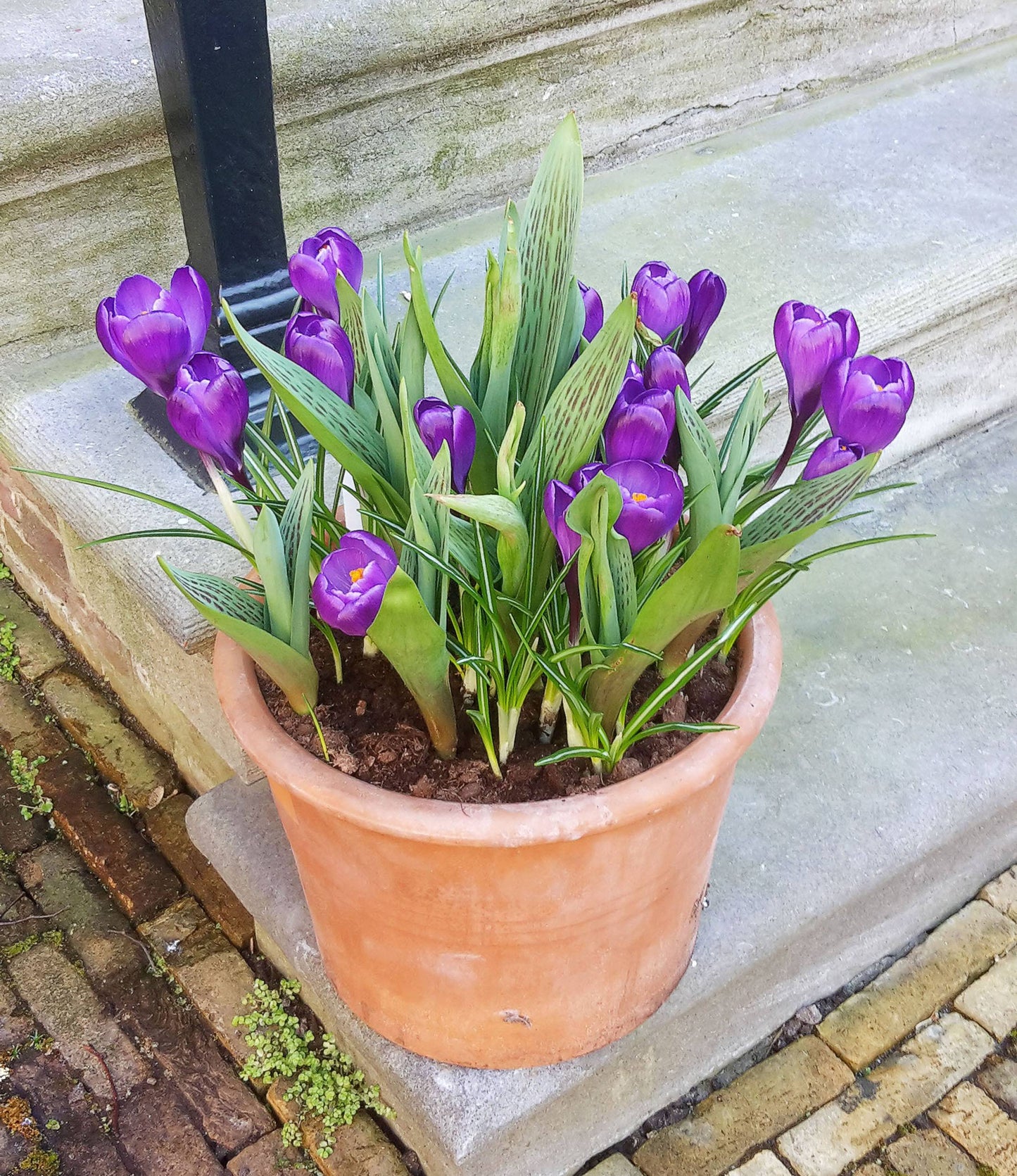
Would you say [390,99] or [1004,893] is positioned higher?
[390,99]

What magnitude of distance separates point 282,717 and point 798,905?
2.14ft

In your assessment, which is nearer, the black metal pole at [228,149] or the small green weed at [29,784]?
the black metal pole at [228,149]

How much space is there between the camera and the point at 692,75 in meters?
2.18

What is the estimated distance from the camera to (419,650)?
85 cm

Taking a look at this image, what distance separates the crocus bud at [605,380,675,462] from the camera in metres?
0.79

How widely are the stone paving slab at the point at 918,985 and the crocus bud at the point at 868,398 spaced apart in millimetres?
881

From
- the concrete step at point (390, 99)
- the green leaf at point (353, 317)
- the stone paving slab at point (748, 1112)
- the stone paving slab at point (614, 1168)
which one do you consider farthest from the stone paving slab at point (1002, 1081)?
the concrete step at point (390, 99)

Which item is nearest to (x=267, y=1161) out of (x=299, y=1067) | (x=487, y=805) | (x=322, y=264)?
(x=299, y=1067)

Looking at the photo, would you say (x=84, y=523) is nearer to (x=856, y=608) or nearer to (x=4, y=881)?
(x=4, y=881)

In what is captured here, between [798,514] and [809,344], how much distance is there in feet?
0.42

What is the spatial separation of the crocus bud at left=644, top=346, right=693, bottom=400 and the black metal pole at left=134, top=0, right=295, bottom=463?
0.65 meters

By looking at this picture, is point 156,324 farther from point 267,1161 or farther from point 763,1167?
point 763,1167

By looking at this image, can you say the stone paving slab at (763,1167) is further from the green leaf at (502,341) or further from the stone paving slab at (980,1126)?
the green leaf at (502,341)

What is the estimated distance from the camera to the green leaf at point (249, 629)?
0.84 m
